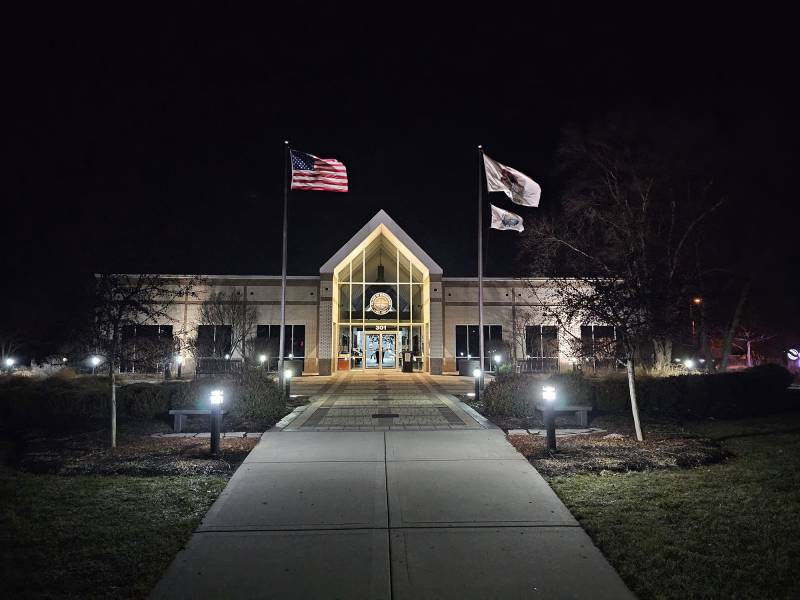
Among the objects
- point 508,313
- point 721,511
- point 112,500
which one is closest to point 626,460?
point 721,511

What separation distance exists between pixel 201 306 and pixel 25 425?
56.0ft

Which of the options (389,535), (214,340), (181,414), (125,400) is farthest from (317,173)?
(389,535)

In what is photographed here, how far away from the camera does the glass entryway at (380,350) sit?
32.0 meters

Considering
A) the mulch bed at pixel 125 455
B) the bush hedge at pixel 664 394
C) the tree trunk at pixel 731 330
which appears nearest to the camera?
the mulch bed at pixel 125 455

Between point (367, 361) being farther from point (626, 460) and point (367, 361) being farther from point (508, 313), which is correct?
point (626, 460)

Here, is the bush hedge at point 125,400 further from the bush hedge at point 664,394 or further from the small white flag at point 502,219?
the small white flag at point 502,219

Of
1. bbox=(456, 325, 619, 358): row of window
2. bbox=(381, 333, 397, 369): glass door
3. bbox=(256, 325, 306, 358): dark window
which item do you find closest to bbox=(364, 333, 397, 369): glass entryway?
bbox=(381, 333, 397, 369): glass door

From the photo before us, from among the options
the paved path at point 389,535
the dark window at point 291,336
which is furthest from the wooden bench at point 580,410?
the dark window at point 291,336

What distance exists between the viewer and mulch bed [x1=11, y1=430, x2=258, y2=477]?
7.40m

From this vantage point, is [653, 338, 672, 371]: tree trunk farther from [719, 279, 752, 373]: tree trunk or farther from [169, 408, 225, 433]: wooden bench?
[169, 408, 225, 433]: wooden bench

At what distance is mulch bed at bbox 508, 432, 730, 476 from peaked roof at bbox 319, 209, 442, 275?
19551 millimetres

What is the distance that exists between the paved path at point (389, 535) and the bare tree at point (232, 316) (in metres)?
20.5

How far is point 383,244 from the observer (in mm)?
30609

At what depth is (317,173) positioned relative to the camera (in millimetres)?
17516
